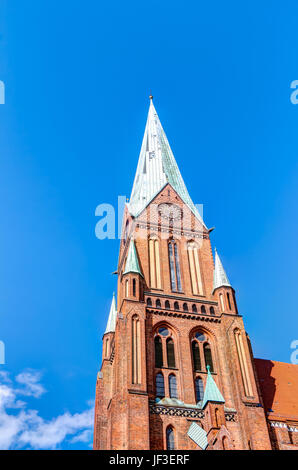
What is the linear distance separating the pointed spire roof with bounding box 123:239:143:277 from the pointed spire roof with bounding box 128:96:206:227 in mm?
3941

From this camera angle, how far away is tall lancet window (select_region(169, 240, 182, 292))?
31.5m

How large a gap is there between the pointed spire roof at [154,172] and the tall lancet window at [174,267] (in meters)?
3.75

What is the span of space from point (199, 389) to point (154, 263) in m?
8.90

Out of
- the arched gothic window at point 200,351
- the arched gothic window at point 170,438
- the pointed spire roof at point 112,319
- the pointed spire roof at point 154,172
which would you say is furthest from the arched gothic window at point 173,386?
the pointed spire roof at point 154,172

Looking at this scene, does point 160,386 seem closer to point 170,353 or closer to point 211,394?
point 170,353

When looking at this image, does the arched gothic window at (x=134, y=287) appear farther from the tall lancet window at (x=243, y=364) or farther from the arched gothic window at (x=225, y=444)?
the arched gothic window at (x=225, y=444)

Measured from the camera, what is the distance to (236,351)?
90.5 ft

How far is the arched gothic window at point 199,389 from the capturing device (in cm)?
2628

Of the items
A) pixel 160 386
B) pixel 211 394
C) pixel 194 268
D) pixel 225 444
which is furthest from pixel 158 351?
pixel 194 268

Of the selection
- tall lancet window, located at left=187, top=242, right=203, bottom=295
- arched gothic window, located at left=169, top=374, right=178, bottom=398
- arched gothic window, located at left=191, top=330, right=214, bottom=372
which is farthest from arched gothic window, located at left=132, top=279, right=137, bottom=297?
arched gothic window, located at left=169, top=374, right=178, bottom=398

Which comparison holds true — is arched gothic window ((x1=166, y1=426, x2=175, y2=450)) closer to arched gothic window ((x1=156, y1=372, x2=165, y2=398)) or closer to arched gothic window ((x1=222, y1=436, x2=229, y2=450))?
arched gothic window ((x1=156, y1=372, x2=165, y2=398))
